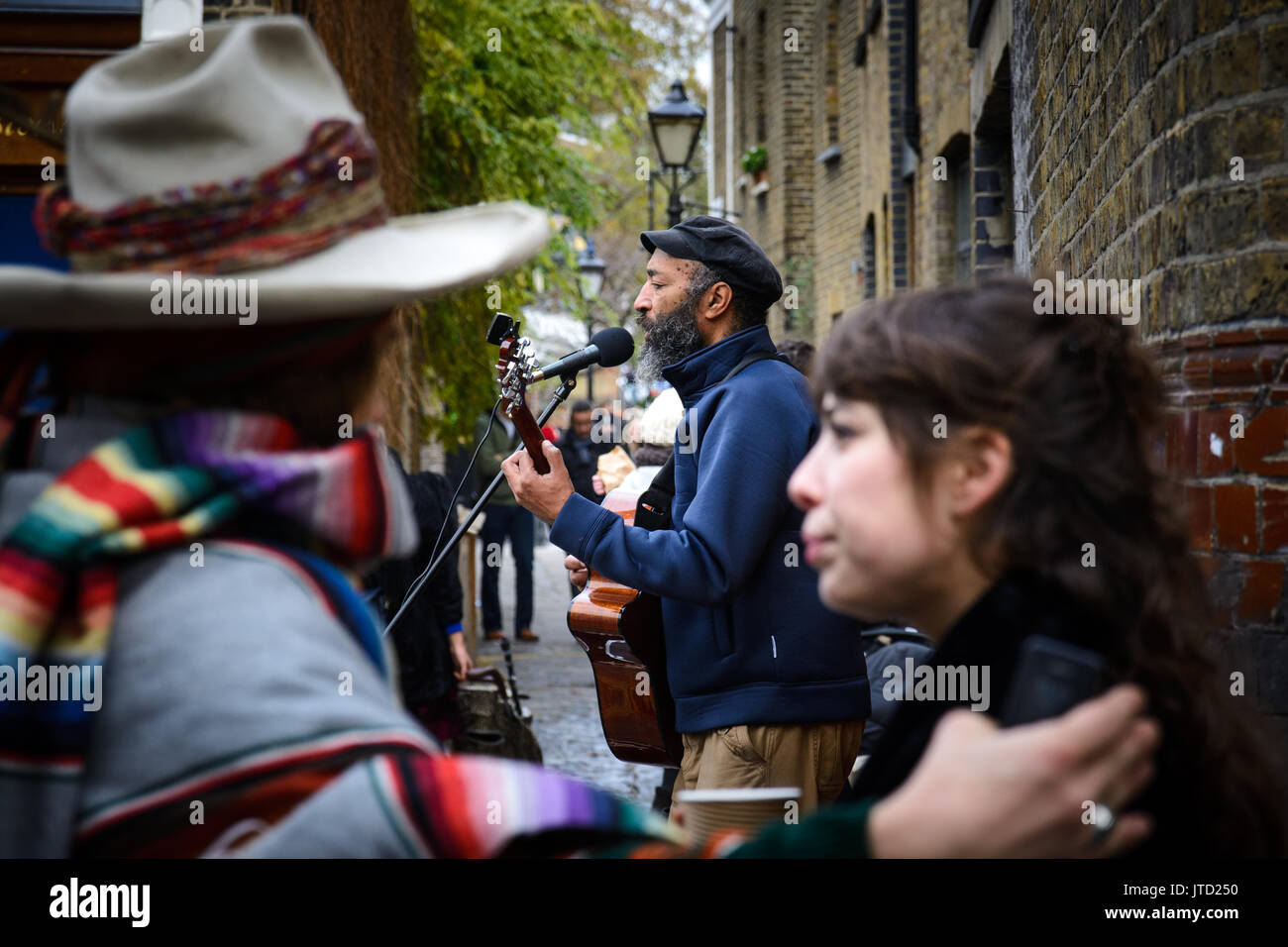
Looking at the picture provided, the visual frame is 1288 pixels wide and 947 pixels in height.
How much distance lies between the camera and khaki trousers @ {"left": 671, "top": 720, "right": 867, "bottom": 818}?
9.91 ft

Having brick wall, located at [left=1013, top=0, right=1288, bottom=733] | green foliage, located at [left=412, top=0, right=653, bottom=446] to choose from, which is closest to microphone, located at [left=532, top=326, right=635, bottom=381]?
brick wall, located at [left=1013, top=0, right=1288, bottom=733]

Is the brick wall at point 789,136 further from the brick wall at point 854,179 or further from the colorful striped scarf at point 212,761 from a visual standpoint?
the colorful striped scarf at point 212,761

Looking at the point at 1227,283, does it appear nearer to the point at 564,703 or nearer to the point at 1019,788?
the point at 1019,788

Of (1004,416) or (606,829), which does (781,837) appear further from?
(1004,416)

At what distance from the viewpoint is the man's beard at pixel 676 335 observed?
3449 millimetres

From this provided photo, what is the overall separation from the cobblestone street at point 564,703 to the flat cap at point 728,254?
315 centimetres

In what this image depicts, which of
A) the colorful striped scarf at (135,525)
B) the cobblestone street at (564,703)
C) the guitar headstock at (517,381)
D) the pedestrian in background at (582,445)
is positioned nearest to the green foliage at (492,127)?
the pedestrian in background at (582,445)

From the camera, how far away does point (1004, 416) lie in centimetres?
130

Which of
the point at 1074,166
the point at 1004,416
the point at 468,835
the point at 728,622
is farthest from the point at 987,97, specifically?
the point at 468,835

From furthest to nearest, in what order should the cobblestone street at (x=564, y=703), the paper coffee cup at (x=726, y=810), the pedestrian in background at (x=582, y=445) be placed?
the pedestrian in background at (x=582, y=445) → the cobblestone street at (x=564, y=703) → the paper coffee cup at (x=726, y=810)

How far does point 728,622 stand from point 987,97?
4670 mm

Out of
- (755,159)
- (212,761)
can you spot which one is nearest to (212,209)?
(212,761)

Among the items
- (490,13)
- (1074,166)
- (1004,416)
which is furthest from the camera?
(490,13)

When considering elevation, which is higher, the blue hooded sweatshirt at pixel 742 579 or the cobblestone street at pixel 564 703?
the blue hooded sweatshirt at pixel 742 579
